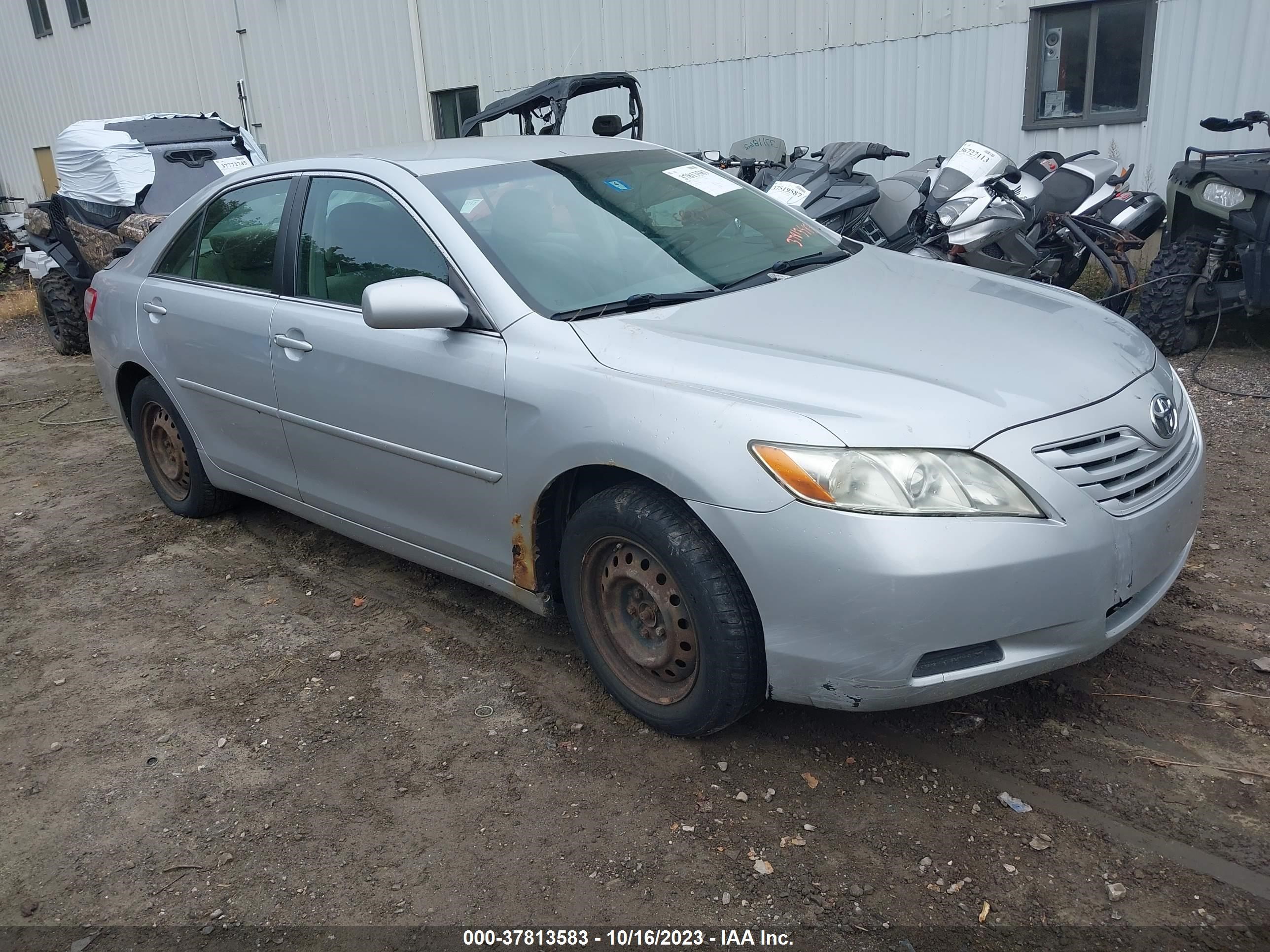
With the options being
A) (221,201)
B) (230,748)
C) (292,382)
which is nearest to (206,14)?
(221,201)

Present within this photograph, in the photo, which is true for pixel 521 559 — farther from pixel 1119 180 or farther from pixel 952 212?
pixel 1119 180

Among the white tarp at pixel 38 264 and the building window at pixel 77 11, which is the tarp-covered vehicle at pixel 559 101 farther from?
the building window at pixel 77 11

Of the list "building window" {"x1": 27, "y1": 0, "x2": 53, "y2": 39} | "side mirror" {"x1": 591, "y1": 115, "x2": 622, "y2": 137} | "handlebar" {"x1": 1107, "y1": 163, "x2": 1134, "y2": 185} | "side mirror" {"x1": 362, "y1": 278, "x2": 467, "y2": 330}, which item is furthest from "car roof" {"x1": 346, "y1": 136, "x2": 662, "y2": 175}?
"building window" {"x1": 27, "y1": 0, "x2": 53, "y2": 39}

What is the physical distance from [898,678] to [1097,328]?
4.42ft

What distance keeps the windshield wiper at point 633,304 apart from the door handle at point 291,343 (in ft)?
3.66

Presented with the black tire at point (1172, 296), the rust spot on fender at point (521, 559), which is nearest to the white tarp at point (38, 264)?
the rust spot on fender at point (521, 559)

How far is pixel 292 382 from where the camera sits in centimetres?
388

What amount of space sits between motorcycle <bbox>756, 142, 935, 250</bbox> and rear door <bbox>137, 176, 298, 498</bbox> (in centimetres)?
394

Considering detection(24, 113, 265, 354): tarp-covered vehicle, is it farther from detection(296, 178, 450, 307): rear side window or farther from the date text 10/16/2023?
the date text 10/16/2023

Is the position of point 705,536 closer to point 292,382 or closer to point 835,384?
point 835,384

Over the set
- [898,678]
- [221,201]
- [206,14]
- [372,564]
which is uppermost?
[206,14]

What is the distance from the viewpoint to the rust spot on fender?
10.6 ft

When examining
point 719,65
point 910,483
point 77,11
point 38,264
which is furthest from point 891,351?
point 77,11

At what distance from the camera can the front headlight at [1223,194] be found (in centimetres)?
610
